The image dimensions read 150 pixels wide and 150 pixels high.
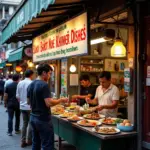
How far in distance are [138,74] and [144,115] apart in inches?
29.5

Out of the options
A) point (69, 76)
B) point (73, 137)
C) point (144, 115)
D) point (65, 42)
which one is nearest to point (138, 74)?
point (144, 115)

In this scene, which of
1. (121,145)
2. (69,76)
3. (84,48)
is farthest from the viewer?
(69,76)

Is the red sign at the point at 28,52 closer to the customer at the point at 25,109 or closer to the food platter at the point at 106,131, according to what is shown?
the customer at the point at 25,109

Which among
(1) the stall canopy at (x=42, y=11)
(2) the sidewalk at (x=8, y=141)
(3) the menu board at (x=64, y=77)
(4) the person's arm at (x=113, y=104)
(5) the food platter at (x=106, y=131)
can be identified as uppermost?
(1) the stall canopy at (x=42, y=11)

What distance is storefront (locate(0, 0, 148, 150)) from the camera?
215 inches

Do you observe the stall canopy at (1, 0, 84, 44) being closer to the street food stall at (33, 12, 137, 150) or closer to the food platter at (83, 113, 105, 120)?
the street food stall at (33, 12, 137, 150)

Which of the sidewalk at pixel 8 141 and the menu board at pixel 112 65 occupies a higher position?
the menu board at pixel 112 65

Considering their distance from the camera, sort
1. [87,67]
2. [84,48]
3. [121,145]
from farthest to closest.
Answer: [87,67], [84,48], [121,145]

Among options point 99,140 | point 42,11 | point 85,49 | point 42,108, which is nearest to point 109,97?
point 85,49

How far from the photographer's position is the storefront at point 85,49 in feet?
17.9

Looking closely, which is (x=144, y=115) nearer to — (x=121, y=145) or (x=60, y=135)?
(x=121, y=145)

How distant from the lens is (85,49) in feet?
20.0

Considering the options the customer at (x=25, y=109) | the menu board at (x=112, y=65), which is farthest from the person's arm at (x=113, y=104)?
the menu board at (x=112, y=65)

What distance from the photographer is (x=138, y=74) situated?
5.28 m
